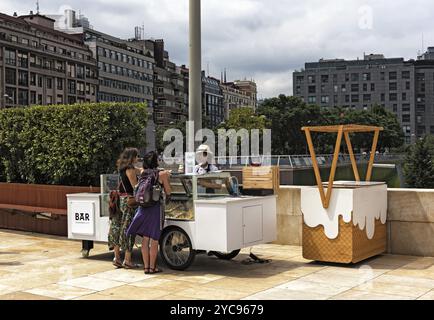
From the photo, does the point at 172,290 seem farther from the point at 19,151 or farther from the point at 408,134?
the point at 408,134

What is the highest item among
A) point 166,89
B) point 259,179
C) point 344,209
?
point 166,89

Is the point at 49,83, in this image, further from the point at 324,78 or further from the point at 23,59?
the point at 324,78

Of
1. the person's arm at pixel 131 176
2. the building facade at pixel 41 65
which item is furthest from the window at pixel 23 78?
the person's arm at pixel 131 176

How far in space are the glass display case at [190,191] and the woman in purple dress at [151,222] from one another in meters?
0.26

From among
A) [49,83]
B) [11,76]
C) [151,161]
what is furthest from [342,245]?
[49,83]

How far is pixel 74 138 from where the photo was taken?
41.1 ft

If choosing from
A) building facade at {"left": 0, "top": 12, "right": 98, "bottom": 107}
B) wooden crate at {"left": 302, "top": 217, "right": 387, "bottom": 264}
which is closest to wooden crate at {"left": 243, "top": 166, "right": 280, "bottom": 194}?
wooden crate at {"left": 302, "top": 217, "right": 387, "bottom": 264}

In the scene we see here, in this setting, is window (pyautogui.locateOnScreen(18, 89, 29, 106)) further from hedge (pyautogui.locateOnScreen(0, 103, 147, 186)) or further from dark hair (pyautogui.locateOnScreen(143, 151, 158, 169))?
dark hair (pyautogui.locateOnScreen(143, 151, 158, 169))

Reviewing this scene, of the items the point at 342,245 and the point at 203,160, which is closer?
the point at 342,245

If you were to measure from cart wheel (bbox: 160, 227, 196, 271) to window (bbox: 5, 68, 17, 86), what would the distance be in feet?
282

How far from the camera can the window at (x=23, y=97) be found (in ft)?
296

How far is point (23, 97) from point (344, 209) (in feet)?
292

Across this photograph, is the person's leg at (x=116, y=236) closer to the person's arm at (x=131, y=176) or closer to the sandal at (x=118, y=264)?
the sandal at (x=118, y=264)

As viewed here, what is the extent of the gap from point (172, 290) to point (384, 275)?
9.67ft
